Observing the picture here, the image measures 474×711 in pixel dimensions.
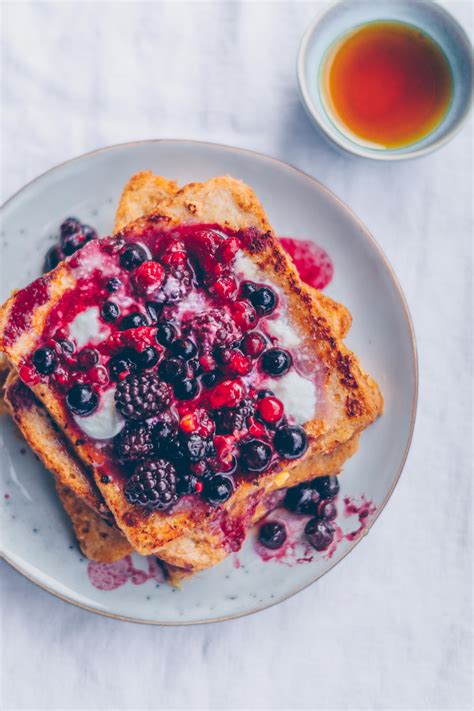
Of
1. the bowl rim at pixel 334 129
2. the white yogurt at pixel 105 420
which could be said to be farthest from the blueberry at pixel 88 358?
the bowl rim at pixel 334 129

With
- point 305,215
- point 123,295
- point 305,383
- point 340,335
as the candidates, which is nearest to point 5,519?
point 123,295

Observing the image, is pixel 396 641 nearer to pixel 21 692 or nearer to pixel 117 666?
pixel 117 666

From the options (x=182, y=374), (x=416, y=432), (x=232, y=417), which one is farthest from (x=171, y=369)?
(x=416, y=432)

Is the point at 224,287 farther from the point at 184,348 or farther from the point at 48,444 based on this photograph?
the point at 48,444

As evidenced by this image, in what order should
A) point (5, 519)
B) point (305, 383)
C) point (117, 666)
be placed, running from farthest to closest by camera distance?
point (117, 666)
point (5, 519)
point (305, 383)

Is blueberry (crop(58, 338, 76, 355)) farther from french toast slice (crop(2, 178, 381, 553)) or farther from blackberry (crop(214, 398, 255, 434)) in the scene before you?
blackberry (crop(214, 398, 255, 434))
